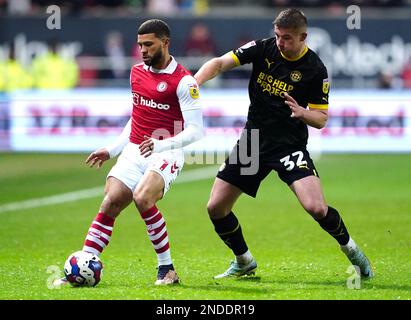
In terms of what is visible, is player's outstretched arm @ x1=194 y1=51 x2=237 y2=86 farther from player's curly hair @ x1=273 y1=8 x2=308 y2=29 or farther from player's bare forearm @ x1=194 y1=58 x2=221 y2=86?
player's curly hair @ x1=273 y1=8 x2=308 y2=29

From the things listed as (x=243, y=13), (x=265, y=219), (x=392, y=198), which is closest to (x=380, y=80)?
(x=243, y=13)

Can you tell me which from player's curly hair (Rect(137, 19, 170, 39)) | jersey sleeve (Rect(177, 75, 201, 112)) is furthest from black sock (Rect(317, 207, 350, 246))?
player's curly hair (Rect(137, 19, 170, 39))

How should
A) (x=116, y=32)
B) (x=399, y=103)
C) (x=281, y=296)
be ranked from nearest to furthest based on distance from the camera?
(x=281, y=296)
(x=399, y=103)
(x=116, y=32)

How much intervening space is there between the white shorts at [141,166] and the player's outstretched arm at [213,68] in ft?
2.30

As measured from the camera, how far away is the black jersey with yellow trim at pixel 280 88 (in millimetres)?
9117

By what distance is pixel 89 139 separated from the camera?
22828mm

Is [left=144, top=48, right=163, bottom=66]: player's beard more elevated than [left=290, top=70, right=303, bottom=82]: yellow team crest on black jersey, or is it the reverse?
[left=144, top=48, right=163, bottom=66]: player's beard

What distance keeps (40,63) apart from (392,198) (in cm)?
1212

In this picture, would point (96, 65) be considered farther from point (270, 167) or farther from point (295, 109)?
point (295, 109)

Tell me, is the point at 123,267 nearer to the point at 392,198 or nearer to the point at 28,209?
the point at 28,209

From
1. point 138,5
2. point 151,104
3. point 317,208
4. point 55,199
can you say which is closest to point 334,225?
point 317,208

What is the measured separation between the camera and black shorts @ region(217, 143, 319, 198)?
29.7 ft

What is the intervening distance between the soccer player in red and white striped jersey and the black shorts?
1.72 feet

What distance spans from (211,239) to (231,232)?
3.20 m
